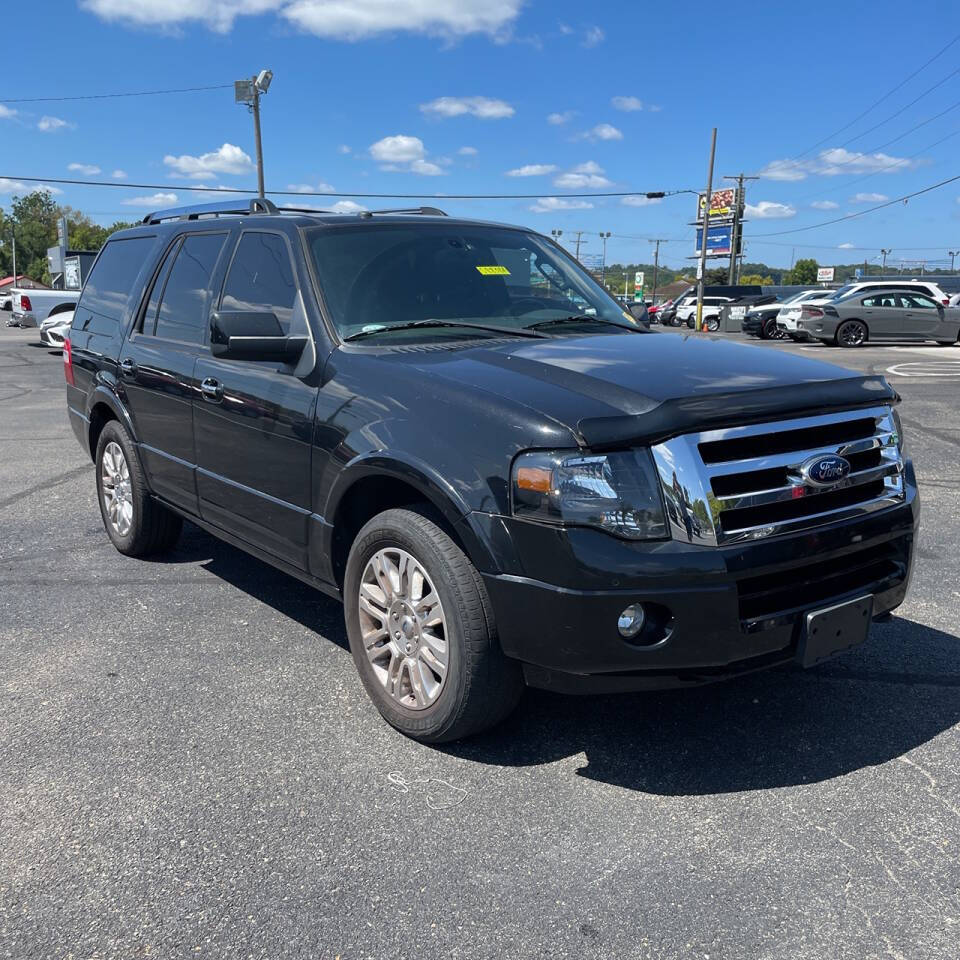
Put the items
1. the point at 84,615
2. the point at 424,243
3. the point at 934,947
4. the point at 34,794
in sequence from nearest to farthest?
the point at 934,947 → the point at 34,794 → the point at 424,243 → the point at 84,615

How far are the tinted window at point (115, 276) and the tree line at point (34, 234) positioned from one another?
135214mm

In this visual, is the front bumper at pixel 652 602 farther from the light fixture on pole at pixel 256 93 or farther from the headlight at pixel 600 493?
the light fixture on pole at pixel 256 93

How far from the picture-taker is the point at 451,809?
2.97m

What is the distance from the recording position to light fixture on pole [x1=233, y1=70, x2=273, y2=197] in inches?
1455

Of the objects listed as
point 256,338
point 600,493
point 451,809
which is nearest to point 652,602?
point 600,493

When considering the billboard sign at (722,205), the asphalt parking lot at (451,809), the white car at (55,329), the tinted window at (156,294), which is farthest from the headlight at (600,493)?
the billboard sign at (722,205)

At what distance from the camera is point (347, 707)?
3.69m

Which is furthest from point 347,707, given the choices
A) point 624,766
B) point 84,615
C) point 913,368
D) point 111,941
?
point 913,368

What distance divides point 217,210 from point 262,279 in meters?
1.17

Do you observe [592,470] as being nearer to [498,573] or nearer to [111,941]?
[498,573]

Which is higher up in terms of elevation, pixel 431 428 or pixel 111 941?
pixel 431 428

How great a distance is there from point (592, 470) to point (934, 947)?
1.52 metres

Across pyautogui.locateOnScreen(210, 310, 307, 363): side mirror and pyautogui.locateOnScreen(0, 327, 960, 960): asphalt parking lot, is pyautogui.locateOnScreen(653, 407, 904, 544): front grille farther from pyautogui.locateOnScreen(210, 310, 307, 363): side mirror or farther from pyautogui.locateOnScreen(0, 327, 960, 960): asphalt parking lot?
pyautogui.locateOnScreen(210, 310, 307, 363): side mirror

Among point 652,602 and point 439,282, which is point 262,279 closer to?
point 439,282
